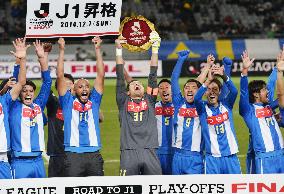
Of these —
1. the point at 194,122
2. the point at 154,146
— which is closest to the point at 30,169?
the point at 154,146

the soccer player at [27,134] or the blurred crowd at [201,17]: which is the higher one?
the blurred crowd at [201,17]

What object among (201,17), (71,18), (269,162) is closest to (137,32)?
(71,18)

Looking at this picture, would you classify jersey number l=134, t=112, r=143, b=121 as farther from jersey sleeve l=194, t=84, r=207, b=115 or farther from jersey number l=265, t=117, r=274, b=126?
jersey number l=265, t=117, r=274, b=126

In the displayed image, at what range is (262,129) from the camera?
1082cm

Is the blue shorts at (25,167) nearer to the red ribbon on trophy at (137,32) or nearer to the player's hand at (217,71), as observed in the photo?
the red ribbon on trophy at (137,32)

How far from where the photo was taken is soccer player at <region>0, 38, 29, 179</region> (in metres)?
10.2

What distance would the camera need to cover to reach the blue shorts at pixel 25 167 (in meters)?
10.4

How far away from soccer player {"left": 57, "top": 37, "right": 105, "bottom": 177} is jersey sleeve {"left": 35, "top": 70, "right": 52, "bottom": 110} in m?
0.23

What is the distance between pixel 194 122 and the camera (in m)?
11.0

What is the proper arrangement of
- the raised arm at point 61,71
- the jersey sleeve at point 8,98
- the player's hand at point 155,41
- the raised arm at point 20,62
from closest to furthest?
1. the raised arm at point 20,62
2. the jersey sleeve at point 8,98
3. the raised arm at point 61,71
4. the player's hand at point 155,41

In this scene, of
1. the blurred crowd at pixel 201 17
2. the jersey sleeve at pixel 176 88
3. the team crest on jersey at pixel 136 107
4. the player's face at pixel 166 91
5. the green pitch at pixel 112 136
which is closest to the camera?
the team crest on jersey at pixel 136 107

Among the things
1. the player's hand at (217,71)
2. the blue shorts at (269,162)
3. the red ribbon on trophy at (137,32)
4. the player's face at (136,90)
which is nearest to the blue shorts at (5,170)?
the player's face at (136,90)

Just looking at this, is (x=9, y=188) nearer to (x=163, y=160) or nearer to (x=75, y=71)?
(x=163, y=160)

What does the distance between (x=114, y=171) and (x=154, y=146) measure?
424 cm
